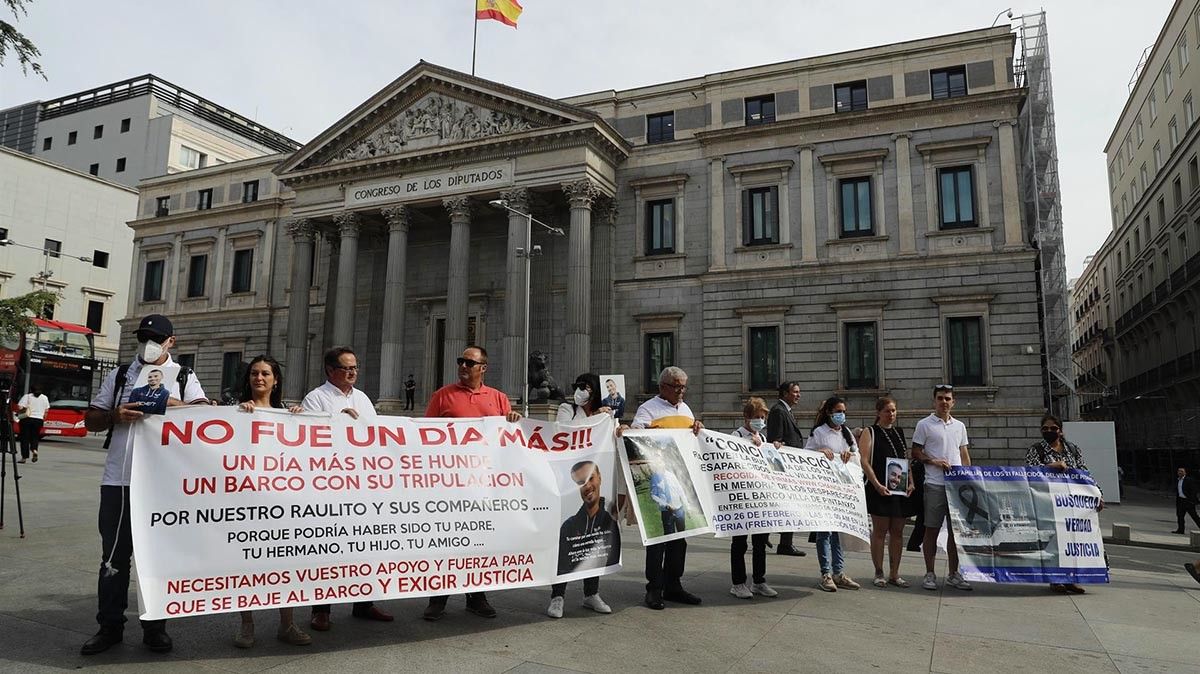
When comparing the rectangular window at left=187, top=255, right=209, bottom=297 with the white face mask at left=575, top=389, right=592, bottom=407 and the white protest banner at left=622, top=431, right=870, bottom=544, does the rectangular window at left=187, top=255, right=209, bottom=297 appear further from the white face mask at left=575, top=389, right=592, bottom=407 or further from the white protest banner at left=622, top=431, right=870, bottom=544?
the white protest banner at left=622, top=431, right=870, bottom=544

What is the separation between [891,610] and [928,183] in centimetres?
2398

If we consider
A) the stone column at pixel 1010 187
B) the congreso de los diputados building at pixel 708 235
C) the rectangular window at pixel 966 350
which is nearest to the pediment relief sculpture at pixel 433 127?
the congreso de los diputados building at pixel 708 235

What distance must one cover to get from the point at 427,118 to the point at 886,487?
1162 inches

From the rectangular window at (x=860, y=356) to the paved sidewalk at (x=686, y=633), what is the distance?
1913 centimetres

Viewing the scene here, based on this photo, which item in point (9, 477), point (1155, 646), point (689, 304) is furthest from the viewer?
point (689, 304)

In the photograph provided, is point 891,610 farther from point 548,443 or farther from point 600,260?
point 600,260

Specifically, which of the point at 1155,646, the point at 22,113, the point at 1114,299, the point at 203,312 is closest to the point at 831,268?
the point at 1155,646

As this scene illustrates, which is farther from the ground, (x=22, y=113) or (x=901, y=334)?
(x=22, y=113)

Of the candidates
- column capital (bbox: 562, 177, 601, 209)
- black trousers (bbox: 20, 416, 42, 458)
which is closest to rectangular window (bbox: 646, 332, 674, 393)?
column capital (bbox: 562, 177, 601, 209)

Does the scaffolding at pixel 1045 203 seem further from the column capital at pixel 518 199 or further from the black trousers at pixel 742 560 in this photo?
the black trousers at pixel 742 560

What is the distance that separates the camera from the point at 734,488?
749cm

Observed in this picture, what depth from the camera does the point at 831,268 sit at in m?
28.3

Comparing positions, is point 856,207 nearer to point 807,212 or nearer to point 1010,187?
point 807,212

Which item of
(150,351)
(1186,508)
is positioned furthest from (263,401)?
(1186,508)
